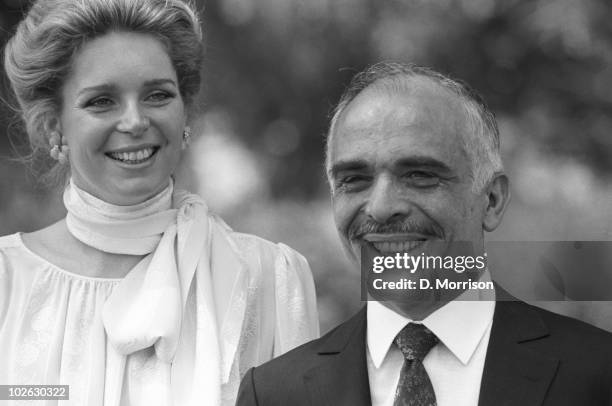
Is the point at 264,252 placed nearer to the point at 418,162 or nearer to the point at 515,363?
the point at 418,162

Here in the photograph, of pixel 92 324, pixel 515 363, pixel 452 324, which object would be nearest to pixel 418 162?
pixel 452 324

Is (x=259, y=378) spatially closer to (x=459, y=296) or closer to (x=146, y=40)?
(x=459, y=296)

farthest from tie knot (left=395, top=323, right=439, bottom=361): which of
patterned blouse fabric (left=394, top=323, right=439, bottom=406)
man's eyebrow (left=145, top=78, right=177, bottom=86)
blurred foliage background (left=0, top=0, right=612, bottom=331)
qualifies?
blurred foliage background (left=0, top=0, right=612, bottom=331)

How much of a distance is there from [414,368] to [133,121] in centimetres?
117

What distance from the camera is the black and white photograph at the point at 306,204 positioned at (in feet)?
9.71

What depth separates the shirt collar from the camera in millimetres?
2918

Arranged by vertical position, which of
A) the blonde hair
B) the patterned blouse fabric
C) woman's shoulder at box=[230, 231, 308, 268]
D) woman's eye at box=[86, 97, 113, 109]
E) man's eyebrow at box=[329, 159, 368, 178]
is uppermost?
the blonde hair

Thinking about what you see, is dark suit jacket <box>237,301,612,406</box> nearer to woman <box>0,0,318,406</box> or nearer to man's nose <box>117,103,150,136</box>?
woman <box>0,0,318,406</box>

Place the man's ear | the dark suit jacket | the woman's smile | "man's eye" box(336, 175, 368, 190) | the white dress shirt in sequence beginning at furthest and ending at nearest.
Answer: the woman's smile < the man's ear < "man's eye" box(336, 175, 368, 190) < the white dress shirt < the dark suit jacket

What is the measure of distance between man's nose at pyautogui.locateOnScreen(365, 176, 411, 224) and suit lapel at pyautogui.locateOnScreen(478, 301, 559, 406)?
33cm

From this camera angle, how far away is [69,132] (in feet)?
12.1

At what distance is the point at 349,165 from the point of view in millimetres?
3002

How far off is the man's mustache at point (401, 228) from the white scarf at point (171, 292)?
0.74 metres

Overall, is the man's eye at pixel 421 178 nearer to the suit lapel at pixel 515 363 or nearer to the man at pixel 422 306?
the man at pixel 422 306
